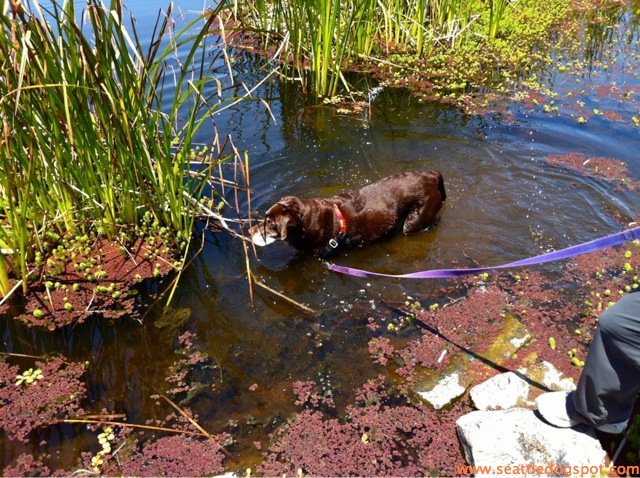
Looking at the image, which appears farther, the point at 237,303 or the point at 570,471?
the point at 237,303

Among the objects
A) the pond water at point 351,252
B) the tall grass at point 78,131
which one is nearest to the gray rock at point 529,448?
the pond water at point 351,252

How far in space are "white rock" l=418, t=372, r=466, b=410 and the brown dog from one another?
75.3 inches

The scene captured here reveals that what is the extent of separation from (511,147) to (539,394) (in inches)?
173

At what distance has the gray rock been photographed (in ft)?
9.06

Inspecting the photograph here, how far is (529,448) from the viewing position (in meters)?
2.87

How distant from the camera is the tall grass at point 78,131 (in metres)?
3.64

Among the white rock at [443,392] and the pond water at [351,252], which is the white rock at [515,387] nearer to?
the white rock at [443,392]

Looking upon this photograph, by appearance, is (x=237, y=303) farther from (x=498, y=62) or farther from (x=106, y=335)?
(x=498, y=62)

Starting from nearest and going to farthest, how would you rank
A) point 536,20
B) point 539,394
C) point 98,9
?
1. point 539,394
2. point 98,9
3. point 536,20

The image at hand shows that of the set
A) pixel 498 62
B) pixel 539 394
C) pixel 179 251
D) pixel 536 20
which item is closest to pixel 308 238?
pixel 179 251

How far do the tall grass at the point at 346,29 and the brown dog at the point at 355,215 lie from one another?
2696 millimetres

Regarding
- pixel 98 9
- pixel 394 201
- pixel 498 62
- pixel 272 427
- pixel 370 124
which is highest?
pixel 98 9

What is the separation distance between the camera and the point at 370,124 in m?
7.56

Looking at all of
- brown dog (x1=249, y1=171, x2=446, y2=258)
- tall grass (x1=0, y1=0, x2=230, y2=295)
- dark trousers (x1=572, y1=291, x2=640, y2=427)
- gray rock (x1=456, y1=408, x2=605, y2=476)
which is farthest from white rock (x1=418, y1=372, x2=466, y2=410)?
tall grass (x1=0, y1=0, x2=230, y2=295)
